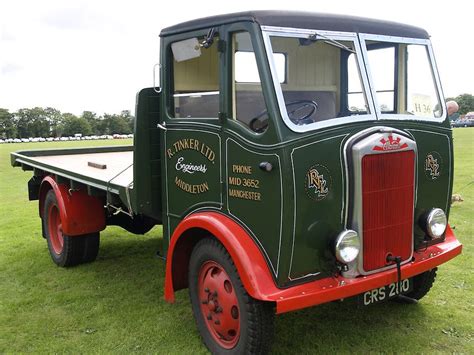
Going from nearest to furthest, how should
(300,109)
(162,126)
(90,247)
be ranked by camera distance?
(300,109)
(162,126)
(90,247)

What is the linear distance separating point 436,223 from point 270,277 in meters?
1.46

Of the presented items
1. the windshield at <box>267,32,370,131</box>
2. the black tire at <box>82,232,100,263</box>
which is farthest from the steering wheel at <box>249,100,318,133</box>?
the black tire at <box>82,232,100,263</box>

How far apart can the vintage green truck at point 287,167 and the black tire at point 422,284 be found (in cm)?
1

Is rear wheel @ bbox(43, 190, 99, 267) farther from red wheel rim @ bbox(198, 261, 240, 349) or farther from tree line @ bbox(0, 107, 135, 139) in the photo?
tree line @ bbox(0, 107, 135, 139)

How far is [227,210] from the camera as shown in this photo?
3.54 m

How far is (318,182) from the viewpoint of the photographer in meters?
3.18

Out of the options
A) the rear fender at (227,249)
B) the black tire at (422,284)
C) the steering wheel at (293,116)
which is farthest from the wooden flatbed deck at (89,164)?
the black tire at (422,284)

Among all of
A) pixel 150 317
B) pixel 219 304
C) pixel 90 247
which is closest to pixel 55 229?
pixel 90 247

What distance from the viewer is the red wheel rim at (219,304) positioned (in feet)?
11.5

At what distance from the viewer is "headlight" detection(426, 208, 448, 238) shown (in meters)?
3.76

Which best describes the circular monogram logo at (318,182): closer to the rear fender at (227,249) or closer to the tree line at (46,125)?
the rear fender at (227,249)

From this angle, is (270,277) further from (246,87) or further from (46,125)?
(46,125)

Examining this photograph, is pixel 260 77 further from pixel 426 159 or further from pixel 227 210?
pixel 426 159

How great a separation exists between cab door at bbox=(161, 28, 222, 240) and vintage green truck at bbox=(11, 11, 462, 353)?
0.04 ft
